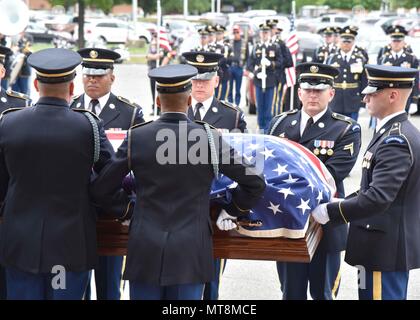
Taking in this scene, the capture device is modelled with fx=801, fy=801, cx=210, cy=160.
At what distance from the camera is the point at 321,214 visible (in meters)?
4.00

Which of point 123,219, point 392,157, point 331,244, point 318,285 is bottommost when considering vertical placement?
point 318,285

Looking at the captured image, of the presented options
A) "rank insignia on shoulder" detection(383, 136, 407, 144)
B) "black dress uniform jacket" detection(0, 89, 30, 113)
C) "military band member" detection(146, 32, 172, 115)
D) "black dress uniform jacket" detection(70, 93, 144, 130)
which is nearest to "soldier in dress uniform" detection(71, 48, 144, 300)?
"black dress uniform jacket" detection(70, 93, 144, 130)

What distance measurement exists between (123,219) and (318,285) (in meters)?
1.60

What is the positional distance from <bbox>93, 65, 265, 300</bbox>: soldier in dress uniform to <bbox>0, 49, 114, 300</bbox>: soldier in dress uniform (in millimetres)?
159

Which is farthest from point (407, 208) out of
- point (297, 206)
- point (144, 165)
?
point (144, 165)

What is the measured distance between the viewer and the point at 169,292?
3.78 m

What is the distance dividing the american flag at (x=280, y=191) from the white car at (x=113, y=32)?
32679 mm

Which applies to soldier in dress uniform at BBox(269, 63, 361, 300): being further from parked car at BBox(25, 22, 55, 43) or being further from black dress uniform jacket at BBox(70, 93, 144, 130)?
parked car at BBox(25, 22, 55, 43)

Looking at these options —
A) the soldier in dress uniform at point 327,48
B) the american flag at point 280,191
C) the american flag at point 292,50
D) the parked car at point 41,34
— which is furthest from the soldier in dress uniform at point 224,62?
the parked car at point 41,34

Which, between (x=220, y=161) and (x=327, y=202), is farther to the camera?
(x=327, y=202)

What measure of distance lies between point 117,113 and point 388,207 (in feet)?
7.20

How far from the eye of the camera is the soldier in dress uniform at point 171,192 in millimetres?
3635

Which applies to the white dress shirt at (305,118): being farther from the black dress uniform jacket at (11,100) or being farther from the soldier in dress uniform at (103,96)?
the black dress uniform jacket at (11,100)
